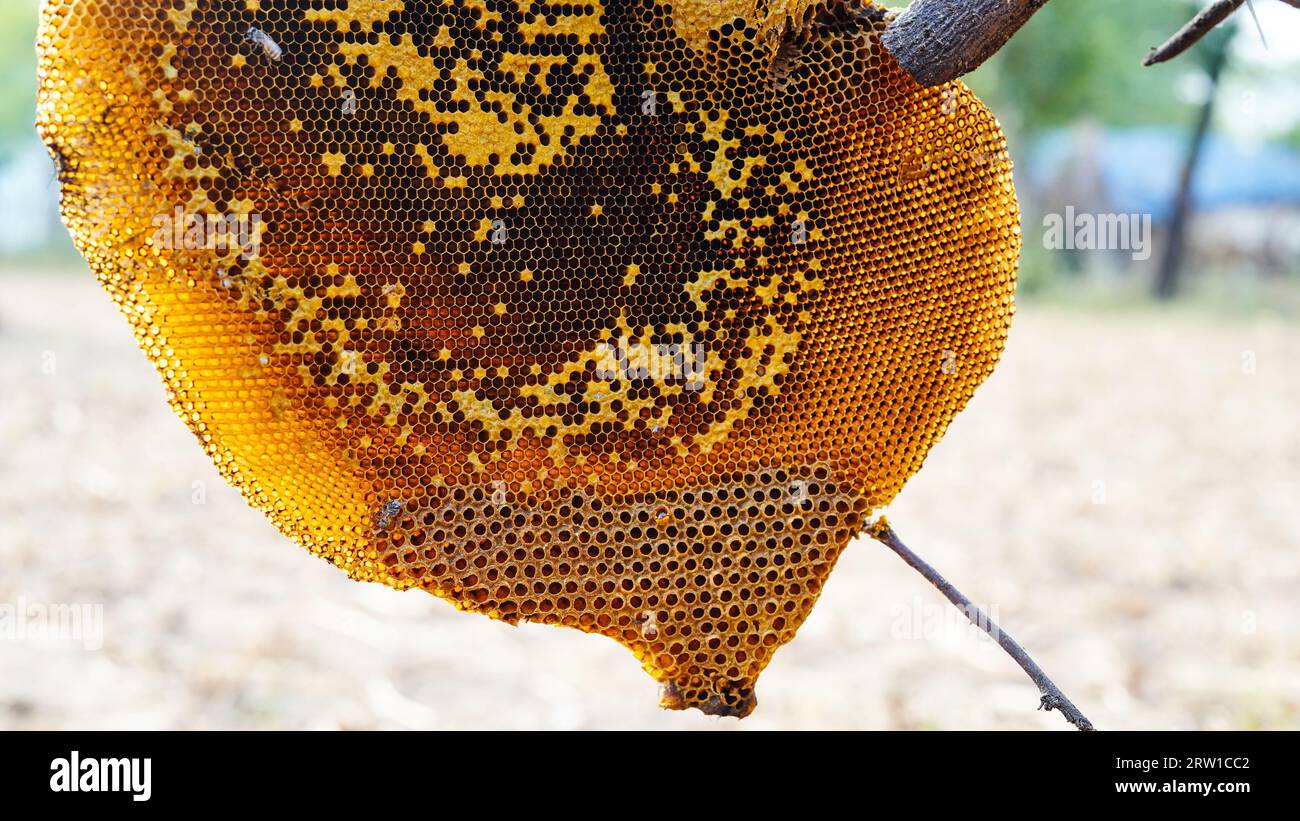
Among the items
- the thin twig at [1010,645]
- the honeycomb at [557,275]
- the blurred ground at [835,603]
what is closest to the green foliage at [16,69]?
the blurred ground at [835,603]

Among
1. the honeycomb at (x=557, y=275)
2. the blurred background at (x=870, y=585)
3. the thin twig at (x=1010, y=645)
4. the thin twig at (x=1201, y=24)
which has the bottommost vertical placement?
the blurred background at (x=870, y=585)

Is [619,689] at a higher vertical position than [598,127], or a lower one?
lower

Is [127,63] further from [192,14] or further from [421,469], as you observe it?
[421,469]

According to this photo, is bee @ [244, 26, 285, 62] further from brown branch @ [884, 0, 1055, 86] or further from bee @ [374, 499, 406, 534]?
brown branch @ [884, 0, 1055, 86]

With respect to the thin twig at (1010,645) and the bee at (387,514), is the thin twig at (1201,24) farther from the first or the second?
the bee at (387,514)

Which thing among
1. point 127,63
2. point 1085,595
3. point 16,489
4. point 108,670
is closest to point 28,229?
point 16,489

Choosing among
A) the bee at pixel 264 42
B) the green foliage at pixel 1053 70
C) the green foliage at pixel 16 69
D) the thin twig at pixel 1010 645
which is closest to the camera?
the bee at pixel 264 42
